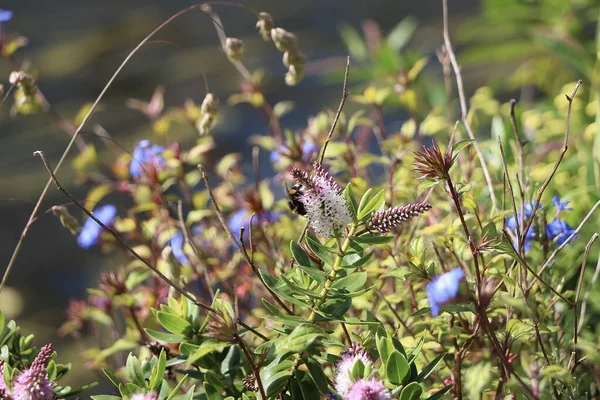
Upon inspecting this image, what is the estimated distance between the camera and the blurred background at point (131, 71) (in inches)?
98.0

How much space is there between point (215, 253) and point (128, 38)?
3.10 meters

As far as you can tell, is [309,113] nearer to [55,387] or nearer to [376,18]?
[376,18]

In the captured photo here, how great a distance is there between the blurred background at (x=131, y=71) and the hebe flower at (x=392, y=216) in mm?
1557

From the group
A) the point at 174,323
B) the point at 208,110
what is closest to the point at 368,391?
the point at 174,323

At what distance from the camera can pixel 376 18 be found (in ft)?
13.1

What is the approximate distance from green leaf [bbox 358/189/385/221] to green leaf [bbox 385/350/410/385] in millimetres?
126

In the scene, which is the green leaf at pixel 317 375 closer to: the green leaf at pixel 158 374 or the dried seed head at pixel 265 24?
the green leaf at pixel 158 374

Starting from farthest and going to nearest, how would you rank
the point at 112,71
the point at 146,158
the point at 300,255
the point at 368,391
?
the point at 112,71
the point at 146,158
the point at 300,255
the point at 368,391

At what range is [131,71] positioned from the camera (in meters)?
3.76

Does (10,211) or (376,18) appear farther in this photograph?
(376,18)

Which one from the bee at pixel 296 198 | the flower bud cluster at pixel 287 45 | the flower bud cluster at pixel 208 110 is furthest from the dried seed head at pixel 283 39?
Result: the bee at pixel 296 198

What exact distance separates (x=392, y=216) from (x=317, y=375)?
17 centimetres

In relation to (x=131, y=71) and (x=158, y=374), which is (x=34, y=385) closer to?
(x=158, y=374)

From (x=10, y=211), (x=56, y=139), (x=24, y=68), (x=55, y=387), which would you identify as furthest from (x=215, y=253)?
(x=56, y=139)
